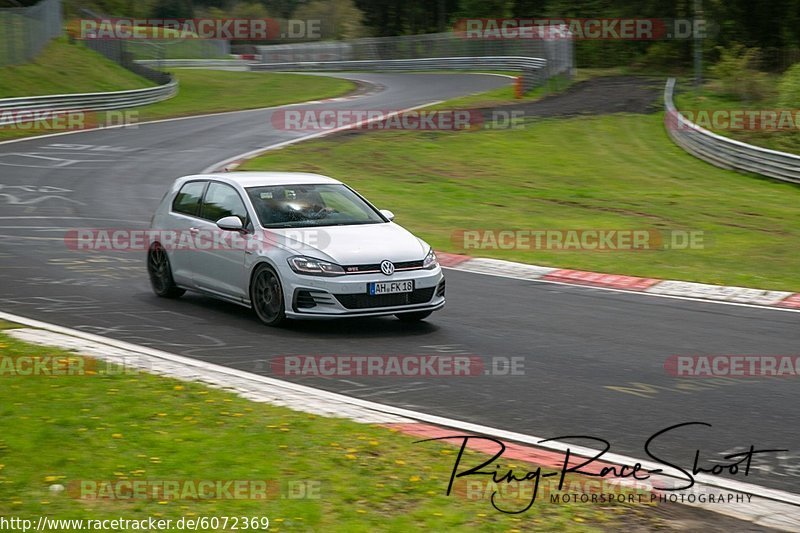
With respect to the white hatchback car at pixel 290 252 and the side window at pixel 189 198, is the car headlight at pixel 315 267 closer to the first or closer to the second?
the white hatchback car at pixel 290 252

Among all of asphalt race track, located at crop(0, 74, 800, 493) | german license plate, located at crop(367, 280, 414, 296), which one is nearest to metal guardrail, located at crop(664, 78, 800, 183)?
asphalt race track, located at crop(0, 74, 800, 493)

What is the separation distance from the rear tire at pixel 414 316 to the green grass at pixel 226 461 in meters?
3.66

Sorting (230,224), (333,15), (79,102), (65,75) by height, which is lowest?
(79,102)

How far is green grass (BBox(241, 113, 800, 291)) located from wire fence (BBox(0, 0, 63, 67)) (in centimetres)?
1672

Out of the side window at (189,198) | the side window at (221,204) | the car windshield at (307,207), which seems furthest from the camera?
the side window at (189,198)

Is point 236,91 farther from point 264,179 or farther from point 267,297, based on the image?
point 267,297

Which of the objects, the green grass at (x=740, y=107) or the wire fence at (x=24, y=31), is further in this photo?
the wire fence at (x=24, y=31)

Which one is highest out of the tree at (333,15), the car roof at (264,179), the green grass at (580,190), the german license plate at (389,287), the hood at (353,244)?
the tree at (333,15)

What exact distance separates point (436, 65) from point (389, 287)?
5635 cm

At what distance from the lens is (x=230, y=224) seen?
37.2 feet

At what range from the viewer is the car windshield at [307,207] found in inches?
453

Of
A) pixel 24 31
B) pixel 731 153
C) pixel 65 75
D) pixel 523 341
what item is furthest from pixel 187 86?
pixel 523 341

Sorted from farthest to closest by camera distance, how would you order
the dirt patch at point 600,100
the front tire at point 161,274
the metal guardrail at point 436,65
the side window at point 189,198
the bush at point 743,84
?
the metal guardrail at point 436,65 < the dirt patch at point 600,100 < the bush at point 743,84 < the front tire at point 161,274 < the side window at point 189,198

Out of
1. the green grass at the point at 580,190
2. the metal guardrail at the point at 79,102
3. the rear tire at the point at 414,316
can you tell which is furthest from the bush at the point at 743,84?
the rear tire at the point at 414,316
